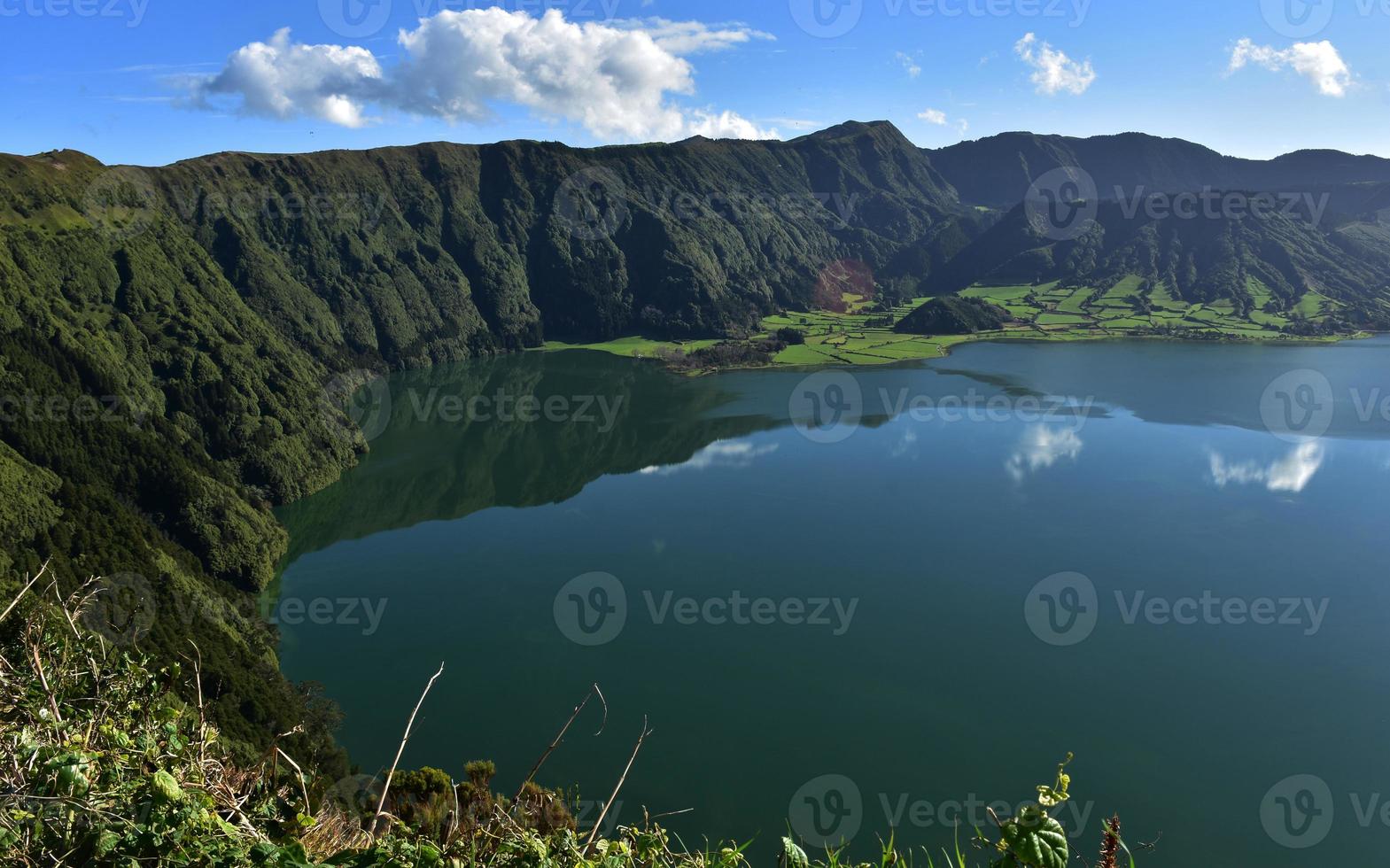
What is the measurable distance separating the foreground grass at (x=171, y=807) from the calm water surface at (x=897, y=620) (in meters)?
7.06

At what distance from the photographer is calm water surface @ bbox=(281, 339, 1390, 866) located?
23.8 meters

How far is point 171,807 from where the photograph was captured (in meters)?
3.39

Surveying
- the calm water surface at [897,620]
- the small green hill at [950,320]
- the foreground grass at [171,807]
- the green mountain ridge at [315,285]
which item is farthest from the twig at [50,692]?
the small green hill at [950,320]

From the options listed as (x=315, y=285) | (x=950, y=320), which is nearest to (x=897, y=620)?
(x=950, y=320)

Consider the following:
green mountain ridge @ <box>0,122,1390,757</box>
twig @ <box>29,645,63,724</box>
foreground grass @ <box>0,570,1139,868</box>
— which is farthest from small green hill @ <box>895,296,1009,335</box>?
twig @ <box>29,645,63,724</box>

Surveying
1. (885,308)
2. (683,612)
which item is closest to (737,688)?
(683,612)

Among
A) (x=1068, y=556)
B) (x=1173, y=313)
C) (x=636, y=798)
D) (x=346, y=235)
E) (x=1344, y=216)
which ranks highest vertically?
(x=1344, y=216)

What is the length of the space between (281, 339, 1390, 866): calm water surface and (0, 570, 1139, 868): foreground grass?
7060 mm

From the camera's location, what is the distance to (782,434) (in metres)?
65.4

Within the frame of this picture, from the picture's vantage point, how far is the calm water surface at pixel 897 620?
23766mm

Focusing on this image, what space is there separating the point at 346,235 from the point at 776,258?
257 ft

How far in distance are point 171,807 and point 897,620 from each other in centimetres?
3278

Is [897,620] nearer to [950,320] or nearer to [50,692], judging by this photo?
[50,692]

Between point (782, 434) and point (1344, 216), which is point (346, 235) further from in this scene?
point (1344, 216)
